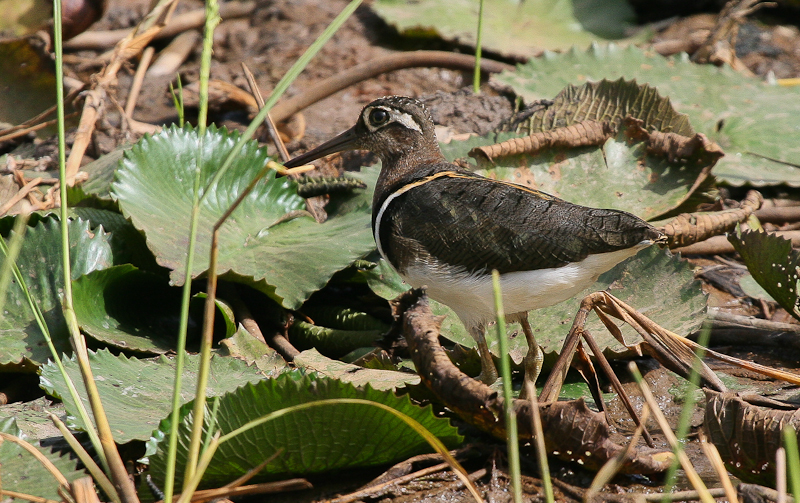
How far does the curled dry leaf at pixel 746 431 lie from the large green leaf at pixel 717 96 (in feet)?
7.36

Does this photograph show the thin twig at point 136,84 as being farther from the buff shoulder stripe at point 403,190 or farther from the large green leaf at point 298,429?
the large green leaf at point 298,429

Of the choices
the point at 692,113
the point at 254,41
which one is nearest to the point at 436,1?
the point at 254,41

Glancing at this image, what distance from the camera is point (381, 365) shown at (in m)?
3.06

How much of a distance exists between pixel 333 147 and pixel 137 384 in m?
1.48

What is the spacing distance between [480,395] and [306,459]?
0.56 metres

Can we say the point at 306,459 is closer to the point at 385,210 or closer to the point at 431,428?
the point at 431,428

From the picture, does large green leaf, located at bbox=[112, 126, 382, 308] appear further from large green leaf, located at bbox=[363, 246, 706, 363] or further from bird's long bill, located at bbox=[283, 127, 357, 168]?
large green leaf, located at bbox=[363, 246, 706, 363]

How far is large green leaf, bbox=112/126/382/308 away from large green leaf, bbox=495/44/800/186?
5.79ft

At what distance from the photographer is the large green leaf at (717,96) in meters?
4.48

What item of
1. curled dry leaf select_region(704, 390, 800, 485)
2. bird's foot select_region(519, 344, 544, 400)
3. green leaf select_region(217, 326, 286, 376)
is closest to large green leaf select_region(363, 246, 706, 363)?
bird's foot select_region(519, 344, 544, 400)

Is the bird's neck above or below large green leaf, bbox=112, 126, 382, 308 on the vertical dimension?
above

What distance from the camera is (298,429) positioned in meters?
2.33

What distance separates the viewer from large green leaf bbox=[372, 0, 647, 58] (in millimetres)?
5934

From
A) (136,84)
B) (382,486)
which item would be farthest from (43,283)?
(136,84)
